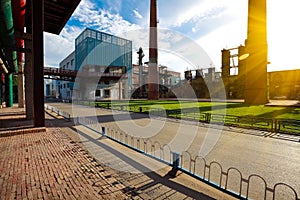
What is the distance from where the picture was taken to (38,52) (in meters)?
9.05

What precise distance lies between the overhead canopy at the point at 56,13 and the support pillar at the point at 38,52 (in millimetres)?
1311

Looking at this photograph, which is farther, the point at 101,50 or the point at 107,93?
the point at 107,93

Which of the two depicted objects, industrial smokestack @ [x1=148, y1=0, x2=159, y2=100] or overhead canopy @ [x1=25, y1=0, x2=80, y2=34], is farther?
industrial smokestack @ [x1=148, y1=0, x2=159, y2=100]

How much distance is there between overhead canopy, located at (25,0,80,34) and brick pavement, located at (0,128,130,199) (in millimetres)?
7298

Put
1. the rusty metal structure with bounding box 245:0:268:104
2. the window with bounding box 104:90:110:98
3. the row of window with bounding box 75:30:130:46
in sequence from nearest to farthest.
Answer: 1. the rusty metal structure with bounding box 245:0:268:104
2. the row of window with bounding box 75:30:130:46
3. the window with bounding box 104:90:110:98

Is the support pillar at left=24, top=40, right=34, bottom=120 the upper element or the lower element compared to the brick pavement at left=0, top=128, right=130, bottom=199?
upper

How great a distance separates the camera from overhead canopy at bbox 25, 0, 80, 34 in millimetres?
9693

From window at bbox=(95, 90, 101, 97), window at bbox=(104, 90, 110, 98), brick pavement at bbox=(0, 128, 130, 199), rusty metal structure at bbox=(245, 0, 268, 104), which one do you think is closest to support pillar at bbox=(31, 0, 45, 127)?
brick pavement at bbox=(0, 128, 130, 199)

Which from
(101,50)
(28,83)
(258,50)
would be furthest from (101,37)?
(28,83)

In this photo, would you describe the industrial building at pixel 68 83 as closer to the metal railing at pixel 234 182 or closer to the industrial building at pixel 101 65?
the industrial building at pixel 101 65

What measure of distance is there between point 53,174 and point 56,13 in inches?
414

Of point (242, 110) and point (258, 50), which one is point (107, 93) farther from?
point (242, 110)

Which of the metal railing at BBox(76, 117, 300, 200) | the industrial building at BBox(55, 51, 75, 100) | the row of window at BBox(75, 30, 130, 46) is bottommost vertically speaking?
A: the metal railing at BBox(76, 117, 300, 200)

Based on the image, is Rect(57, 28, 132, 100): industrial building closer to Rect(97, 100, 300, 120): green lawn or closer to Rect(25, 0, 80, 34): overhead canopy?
Rect(97, 100, 300, 120): green lawn
